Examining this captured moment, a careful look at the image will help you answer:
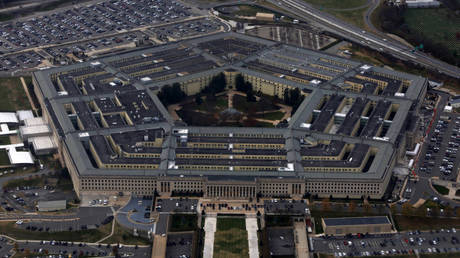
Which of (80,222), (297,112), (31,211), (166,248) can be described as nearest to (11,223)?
(31,211)

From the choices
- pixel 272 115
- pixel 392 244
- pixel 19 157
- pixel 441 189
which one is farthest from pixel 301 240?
pixel 19 157

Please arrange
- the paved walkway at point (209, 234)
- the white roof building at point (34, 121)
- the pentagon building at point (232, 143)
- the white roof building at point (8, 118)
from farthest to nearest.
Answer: the white roof building at point (8, 118)
the white roof building at point (34, 121)
the pentagon building at point (232, 143)
the paved walkway at point (209, 234)

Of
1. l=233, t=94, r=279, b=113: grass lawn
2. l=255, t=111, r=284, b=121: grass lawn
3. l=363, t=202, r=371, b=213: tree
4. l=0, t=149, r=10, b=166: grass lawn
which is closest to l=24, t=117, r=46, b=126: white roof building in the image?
l=0, t=149, r=10, b=166: grass lawn

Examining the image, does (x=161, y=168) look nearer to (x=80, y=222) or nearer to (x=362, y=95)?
(x=80, y=222)

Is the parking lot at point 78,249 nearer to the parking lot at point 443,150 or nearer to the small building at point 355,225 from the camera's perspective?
the small building at point 355,225

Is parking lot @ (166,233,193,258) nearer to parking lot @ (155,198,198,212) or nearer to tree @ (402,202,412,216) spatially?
parking lot @ (155,198,198,212)

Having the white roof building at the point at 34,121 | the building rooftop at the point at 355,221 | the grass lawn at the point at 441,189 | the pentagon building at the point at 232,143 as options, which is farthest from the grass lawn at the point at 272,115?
the white roof building at the point at 34,121

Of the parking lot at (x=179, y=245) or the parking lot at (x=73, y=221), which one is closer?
the parking lot at (x=179, y=245)
